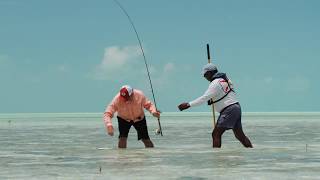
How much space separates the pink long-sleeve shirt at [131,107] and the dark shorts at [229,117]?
3.82 feet

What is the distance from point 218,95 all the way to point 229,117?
1.28ft

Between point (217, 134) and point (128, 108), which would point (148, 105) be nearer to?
point (128, 108)

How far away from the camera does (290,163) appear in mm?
7895

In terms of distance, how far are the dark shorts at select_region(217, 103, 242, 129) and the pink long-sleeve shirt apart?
1164mm

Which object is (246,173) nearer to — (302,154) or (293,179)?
(293,179)

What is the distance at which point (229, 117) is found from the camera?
9773 millimetres

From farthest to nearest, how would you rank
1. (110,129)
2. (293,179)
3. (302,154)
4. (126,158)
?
(110,129), (302,154), (126,158), (293,179)

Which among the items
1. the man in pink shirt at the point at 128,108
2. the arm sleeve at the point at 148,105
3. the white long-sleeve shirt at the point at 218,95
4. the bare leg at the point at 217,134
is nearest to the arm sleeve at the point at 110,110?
the man in pink shirt at the point at 128,108

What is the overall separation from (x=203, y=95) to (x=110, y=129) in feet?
5.40

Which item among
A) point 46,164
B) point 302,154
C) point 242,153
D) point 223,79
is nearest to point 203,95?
point 223,79

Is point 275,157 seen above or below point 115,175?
below

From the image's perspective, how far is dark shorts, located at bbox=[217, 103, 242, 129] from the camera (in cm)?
977

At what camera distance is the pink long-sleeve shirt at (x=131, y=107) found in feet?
33.9

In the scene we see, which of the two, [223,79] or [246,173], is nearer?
[246,173]
